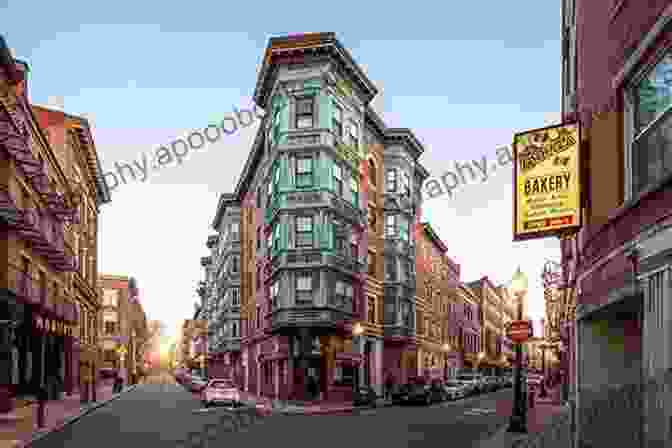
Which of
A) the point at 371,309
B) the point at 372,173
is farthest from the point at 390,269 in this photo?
the point at 372,173

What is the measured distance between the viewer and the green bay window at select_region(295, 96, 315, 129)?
4234cm

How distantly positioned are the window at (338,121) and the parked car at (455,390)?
17011mm

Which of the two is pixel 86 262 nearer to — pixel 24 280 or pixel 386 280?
pixel 386 280

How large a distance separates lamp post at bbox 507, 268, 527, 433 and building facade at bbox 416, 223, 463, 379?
36.0 m

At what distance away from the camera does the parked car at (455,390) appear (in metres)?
48.2

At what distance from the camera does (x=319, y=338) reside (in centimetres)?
4191

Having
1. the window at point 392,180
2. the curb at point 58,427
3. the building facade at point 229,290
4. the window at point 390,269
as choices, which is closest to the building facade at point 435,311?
the window at point 390,269

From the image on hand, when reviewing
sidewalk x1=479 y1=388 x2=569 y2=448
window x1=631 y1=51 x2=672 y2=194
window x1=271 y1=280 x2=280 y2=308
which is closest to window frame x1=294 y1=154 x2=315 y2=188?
window x1=271 y1=280 x2=280 y2=308

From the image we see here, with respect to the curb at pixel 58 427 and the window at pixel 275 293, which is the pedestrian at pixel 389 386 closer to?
the window at pixel 275 293

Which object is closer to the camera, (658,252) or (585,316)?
(658,252)

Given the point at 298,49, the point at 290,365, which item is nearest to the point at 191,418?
the point at 290,365

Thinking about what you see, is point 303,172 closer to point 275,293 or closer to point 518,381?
point 275,293

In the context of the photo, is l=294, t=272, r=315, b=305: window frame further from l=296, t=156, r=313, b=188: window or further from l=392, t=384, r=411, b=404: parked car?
l=392, t=384, r=411, b=404: parked car

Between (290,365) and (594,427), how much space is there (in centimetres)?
3003
